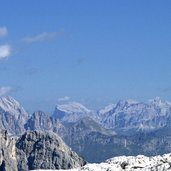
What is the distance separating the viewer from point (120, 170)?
8462cm

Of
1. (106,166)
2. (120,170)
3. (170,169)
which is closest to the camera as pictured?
(170,169)

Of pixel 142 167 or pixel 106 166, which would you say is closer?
pixel 142 167

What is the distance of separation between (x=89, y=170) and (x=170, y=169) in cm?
1977

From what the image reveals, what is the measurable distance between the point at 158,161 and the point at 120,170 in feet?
18.5

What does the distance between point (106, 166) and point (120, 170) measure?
692cm

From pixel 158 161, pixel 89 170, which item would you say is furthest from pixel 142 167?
pixel 89 170

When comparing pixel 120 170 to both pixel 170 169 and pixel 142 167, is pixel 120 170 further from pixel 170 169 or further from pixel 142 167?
pixel 170 169

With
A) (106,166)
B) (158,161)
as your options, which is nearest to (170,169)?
(158,161)

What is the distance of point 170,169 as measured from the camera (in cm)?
7525

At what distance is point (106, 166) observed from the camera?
91.3 metres

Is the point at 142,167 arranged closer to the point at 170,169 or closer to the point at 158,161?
the point at 158,161

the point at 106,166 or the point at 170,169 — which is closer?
the point at 170,169

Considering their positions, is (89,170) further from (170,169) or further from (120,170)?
(170,169)

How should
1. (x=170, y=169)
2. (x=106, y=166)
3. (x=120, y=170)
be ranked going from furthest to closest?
(x=106, y=166) → (x=120, y=170) → (x=170, y=169)
